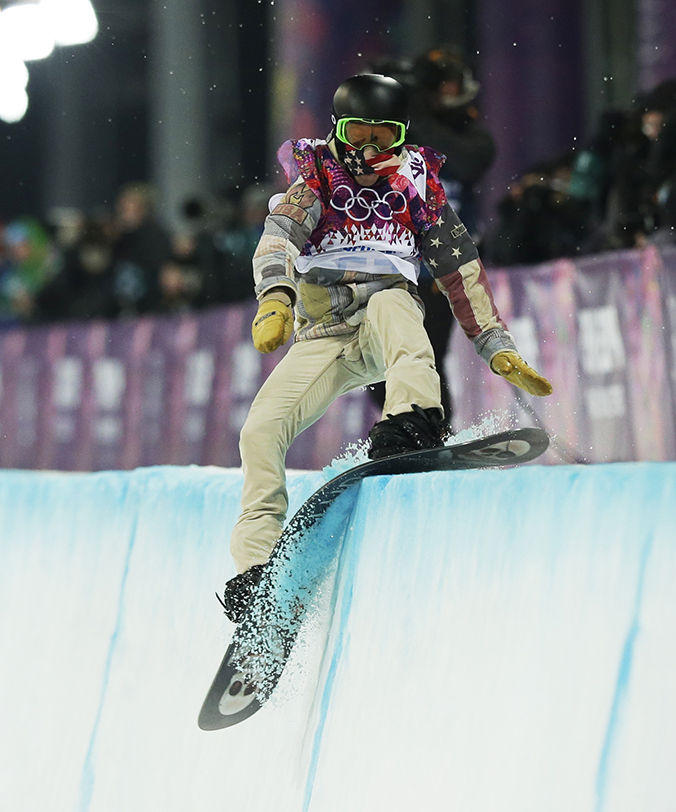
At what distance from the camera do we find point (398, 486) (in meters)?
3.23

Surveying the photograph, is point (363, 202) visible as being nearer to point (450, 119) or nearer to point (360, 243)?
point (360, 243)

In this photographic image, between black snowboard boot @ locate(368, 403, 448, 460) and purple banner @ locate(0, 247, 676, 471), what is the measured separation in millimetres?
421

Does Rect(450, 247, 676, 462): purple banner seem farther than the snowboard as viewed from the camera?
Yes

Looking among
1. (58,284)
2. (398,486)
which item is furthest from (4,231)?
(398,486)

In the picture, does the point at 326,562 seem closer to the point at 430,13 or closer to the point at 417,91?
the point at 417,91

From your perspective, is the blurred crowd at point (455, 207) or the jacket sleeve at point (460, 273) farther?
the blurred crowd at point (455, 207)

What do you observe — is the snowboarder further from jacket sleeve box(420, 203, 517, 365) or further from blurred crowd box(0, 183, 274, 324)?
blurred crowd box(0, 183, 274, 324)

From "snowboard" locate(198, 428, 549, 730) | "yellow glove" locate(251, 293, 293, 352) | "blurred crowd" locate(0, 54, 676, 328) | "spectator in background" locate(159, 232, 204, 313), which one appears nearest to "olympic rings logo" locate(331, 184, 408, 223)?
"yellow glove" locate(251, 293, 293, 352)

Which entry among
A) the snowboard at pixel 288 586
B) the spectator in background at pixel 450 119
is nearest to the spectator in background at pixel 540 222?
the spectator in background at pixel 450 119

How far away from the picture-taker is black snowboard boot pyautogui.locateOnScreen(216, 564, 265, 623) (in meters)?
3.54

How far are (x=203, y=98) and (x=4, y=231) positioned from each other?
4.21m

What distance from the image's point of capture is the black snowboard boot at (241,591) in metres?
3.54

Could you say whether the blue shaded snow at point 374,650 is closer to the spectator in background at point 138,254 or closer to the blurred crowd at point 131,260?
the blurred crowd at point 131,260

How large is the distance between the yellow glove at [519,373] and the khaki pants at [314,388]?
0.26m
